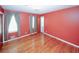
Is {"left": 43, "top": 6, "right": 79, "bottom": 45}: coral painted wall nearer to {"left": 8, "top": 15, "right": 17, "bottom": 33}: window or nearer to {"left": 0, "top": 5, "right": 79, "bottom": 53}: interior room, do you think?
{"left": 0, "top": 5, "right": 79, "bottom": 53}: interior room

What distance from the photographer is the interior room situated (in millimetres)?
2936

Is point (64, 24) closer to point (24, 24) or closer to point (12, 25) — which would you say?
point (24, 24)

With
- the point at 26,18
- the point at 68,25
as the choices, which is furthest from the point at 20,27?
the point at 68,25

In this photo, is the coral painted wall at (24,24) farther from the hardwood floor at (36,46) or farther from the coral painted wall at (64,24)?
the coral painted wall at (64,24)

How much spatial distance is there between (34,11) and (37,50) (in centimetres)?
130

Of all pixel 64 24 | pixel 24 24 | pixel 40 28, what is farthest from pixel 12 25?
pixel 64 24

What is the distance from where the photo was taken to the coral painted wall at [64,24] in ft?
9.96

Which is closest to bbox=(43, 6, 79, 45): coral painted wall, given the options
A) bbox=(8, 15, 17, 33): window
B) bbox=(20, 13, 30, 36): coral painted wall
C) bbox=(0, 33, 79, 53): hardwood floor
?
bbox=(0, 33, 79, 53): hardwood floor

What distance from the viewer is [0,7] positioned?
298 cm

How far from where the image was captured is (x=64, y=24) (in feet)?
10.4

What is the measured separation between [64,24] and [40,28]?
83cm

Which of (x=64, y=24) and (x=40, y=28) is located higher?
(x=64, y=24)

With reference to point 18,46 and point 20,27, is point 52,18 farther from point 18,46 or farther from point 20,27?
point 18,46
